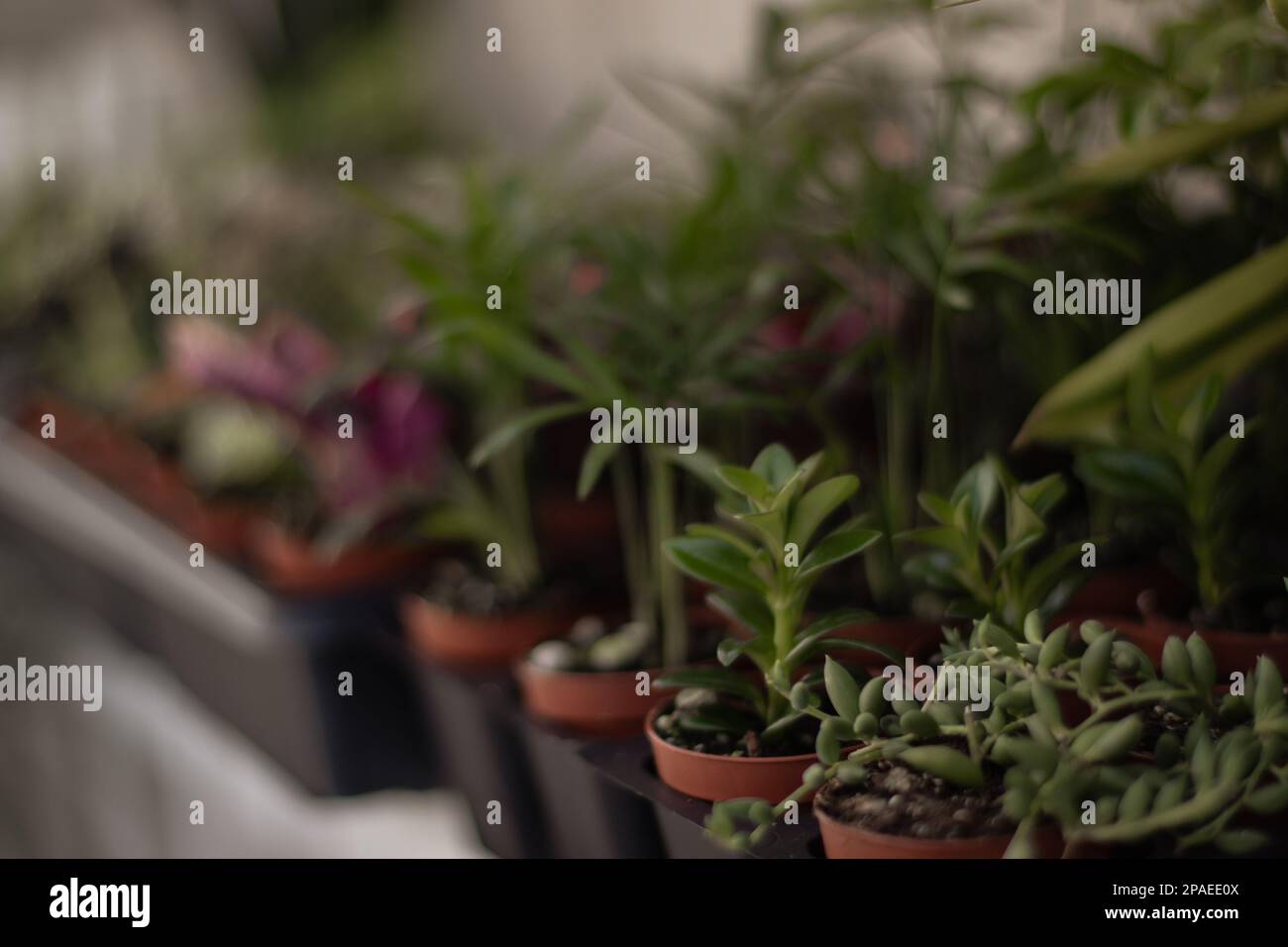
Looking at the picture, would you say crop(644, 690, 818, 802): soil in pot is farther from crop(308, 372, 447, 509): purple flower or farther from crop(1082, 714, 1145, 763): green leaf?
crop(308, 372, 447, 509): purple flower

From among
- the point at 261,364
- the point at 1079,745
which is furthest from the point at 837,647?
the point at 261,364

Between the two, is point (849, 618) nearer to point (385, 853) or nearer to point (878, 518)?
point (878, 518)

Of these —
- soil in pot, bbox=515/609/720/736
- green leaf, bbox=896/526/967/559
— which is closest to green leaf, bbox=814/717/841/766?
green leaf, bbox=896/526/967/559

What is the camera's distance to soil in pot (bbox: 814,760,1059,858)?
48cm

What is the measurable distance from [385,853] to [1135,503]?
703 millimetres

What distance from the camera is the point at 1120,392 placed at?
64cm

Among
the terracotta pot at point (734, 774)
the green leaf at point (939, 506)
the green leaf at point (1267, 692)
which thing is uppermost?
the green leaf at point (939, 506)

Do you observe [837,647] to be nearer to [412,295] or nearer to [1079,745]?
[1079,745]

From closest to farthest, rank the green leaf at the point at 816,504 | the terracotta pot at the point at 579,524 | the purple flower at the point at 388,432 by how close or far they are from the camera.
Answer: the green leaf at the point at 816,504, the purple flower at the point at 388,432, the terracotta pot at the point at 579,524

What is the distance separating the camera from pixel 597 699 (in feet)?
2.38

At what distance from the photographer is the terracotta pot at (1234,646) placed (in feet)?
2.01

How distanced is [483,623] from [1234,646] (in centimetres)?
50

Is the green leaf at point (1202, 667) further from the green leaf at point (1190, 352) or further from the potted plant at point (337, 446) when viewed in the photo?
the potted plant at point (337, 446)

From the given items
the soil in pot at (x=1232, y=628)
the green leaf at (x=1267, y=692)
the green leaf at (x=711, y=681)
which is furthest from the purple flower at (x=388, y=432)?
the green leaf at (x=1267, y=692)
